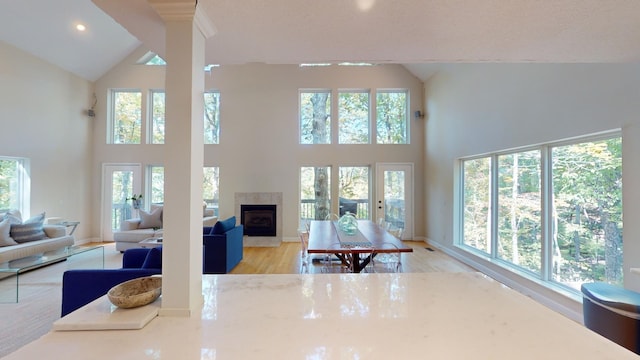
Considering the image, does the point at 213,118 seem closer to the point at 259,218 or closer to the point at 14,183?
the point at 259,218

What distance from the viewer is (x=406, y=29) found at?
4.94 feet

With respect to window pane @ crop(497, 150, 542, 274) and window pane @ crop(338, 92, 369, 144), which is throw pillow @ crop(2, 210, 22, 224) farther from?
window pane @ crop(497, 150, 542, 274)

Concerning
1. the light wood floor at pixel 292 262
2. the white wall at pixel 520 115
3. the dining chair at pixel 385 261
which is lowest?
the light wood floor at pixel 292 262

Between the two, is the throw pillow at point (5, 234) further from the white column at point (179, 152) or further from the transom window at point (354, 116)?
the transom window at point (354, 116)

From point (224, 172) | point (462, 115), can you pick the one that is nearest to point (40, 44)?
point (224, 172)

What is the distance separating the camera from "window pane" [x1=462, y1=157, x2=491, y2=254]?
4.45 metres

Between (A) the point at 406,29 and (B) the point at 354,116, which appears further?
(B) the point at 354,116

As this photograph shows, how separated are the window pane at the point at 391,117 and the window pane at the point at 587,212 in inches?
150

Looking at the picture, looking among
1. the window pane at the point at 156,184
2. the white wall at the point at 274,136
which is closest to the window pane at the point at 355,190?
the white wall at the point at 274,136

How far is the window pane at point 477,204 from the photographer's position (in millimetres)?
4445

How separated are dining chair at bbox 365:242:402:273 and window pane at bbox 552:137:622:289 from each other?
5.73 feet

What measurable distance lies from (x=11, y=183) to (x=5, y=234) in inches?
65.4

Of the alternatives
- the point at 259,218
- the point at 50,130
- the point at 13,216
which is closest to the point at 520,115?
the point at 259,218

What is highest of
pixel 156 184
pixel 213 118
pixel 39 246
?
pixel 213 118
